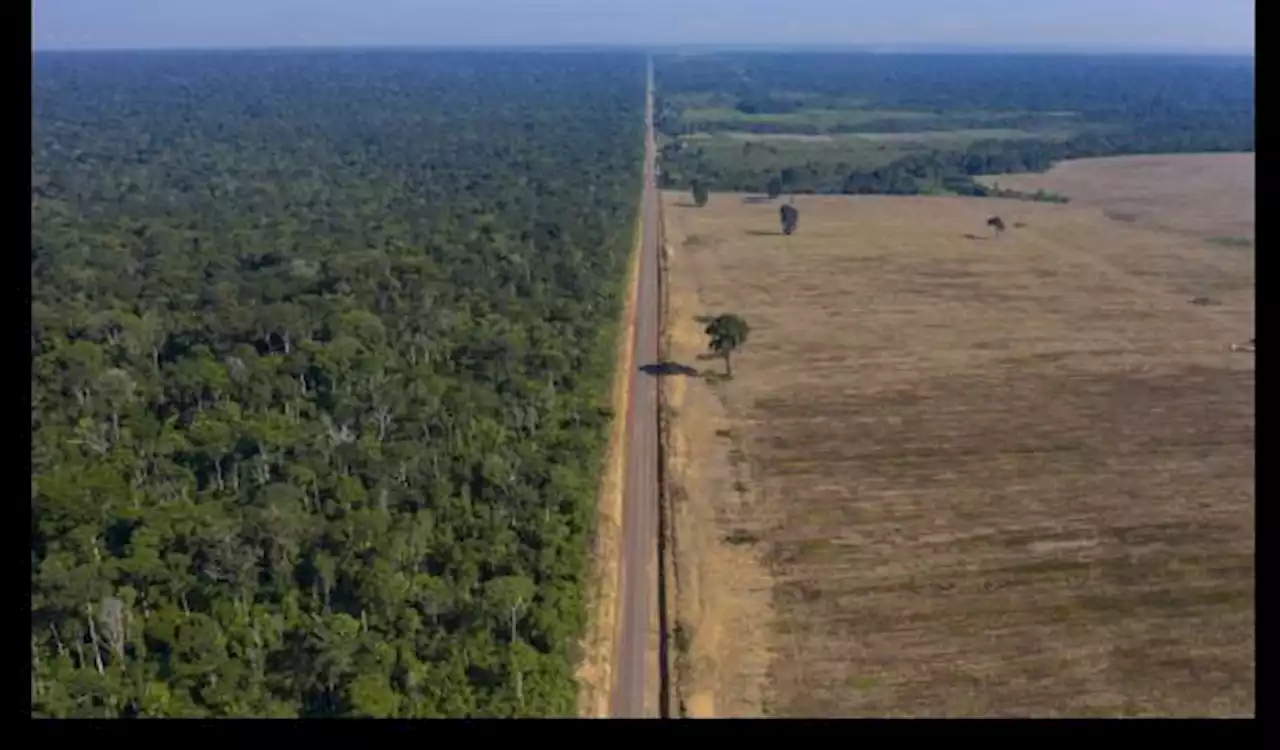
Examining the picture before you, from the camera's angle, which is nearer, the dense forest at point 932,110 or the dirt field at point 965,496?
the dirt field at point 965,496

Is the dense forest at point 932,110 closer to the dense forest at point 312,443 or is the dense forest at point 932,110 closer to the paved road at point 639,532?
the dense forest at point 312,443

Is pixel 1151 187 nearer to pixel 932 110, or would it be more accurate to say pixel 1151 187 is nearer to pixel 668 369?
pixel 932 110

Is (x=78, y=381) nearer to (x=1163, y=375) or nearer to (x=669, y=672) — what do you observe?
(x=669, y=672)

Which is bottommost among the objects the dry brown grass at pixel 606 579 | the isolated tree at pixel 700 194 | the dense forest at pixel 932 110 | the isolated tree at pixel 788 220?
the dry brown grass at pixel 606 579

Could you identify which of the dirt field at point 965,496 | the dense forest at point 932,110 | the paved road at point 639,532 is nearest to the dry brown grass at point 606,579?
the paved road at point 639,532
